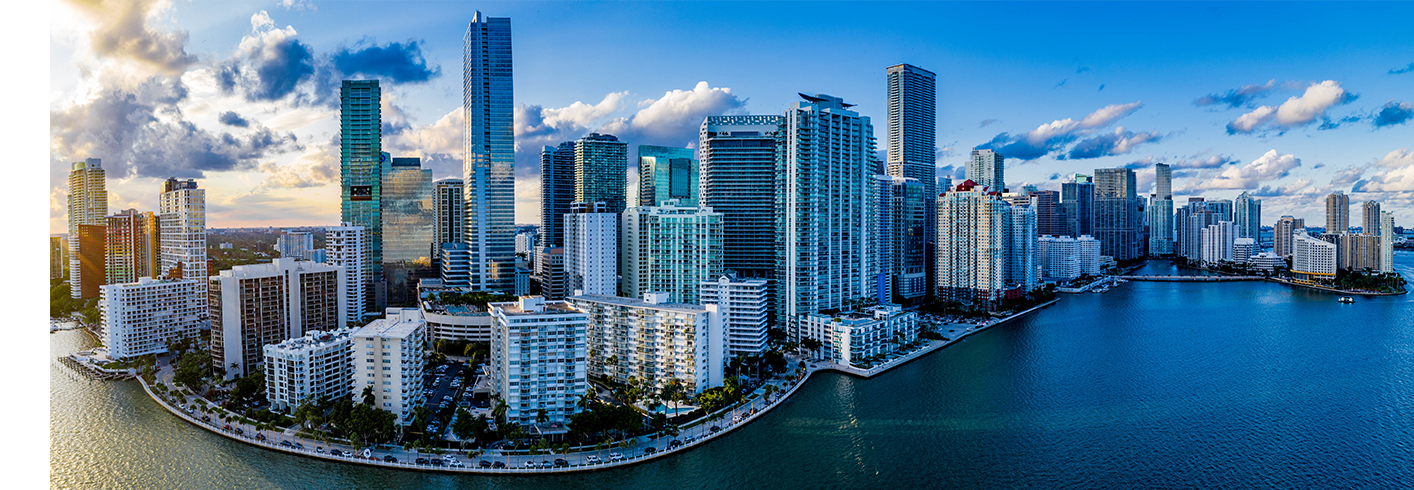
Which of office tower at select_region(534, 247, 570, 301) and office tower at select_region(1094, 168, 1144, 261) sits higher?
office tower at select_region(1094, 168, 1144, 261)

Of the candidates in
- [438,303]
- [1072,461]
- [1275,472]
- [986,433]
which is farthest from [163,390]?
[1275,472]

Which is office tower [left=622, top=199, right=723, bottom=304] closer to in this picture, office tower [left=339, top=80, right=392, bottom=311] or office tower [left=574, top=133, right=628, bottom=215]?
office tower [left=339, top=80, right=392, bottom=311]

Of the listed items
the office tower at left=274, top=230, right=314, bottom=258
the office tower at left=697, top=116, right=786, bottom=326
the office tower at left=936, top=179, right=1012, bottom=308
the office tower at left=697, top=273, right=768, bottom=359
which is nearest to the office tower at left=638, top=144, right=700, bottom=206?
the office tower at left=697, top=116, right=786, bottom=326

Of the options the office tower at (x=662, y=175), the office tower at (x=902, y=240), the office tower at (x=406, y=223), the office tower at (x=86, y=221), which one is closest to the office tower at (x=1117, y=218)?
the office tower at (x=902, y=240)

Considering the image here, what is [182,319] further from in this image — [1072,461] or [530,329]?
[1072,461]

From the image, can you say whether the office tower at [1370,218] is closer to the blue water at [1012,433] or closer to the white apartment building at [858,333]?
the blue water at [1012,433]

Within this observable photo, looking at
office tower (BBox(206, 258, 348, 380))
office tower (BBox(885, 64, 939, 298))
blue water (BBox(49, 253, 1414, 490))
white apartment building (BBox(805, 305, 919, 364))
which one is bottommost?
blue water (BBox(49, 253, 1414, 490))

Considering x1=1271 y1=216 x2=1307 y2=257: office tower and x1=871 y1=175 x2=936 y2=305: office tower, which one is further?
x1=1271 y1=216 x2=1307 y2=257: office tower

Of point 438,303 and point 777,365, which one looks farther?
point 438,303
